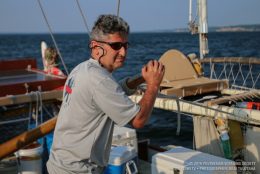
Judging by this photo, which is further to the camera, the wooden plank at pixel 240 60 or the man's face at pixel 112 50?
the wooden plank at pixel 240 60

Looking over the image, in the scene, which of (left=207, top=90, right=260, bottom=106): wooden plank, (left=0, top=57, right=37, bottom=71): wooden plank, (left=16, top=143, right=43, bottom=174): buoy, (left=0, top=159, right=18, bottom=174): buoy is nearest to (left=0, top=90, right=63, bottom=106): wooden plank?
(left=16, top=143, right=43, bottom=174): buoy

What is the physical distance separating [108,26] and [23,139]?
960 millimetres

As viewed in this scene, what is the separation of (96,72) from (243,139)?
428 centimetres

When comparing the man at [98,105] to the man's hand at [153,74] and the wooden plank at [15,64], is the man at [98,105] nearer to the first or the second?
the man's hand at [153,74]

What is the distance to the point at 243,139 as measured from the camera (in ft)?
19.3

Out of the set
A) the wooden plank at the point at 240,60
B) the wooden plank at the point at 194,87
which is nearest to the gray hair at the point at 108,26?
the wooden plank at the point at 194,87

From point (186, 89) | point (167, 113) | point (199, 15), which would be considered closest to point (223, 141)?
point (186, 89)

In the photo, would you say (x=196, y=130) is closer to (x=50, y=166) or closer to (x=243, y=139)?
(x=243, y=139)

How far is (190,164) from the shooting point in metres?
4.56

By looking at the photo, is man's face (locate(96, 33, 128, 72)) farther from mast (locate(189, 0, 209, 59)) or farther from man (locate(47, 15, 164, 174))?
mast (locate(189, 0, 209, 59))

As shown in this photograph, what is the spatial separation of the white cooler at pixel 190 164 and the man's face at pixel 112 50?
8.41 feet

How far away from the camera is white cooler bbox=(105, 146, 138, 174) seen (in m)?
4.97

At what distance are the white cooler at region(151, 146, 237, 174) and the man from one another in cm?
230

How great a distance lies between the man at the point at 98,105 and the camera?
2.15 meters
